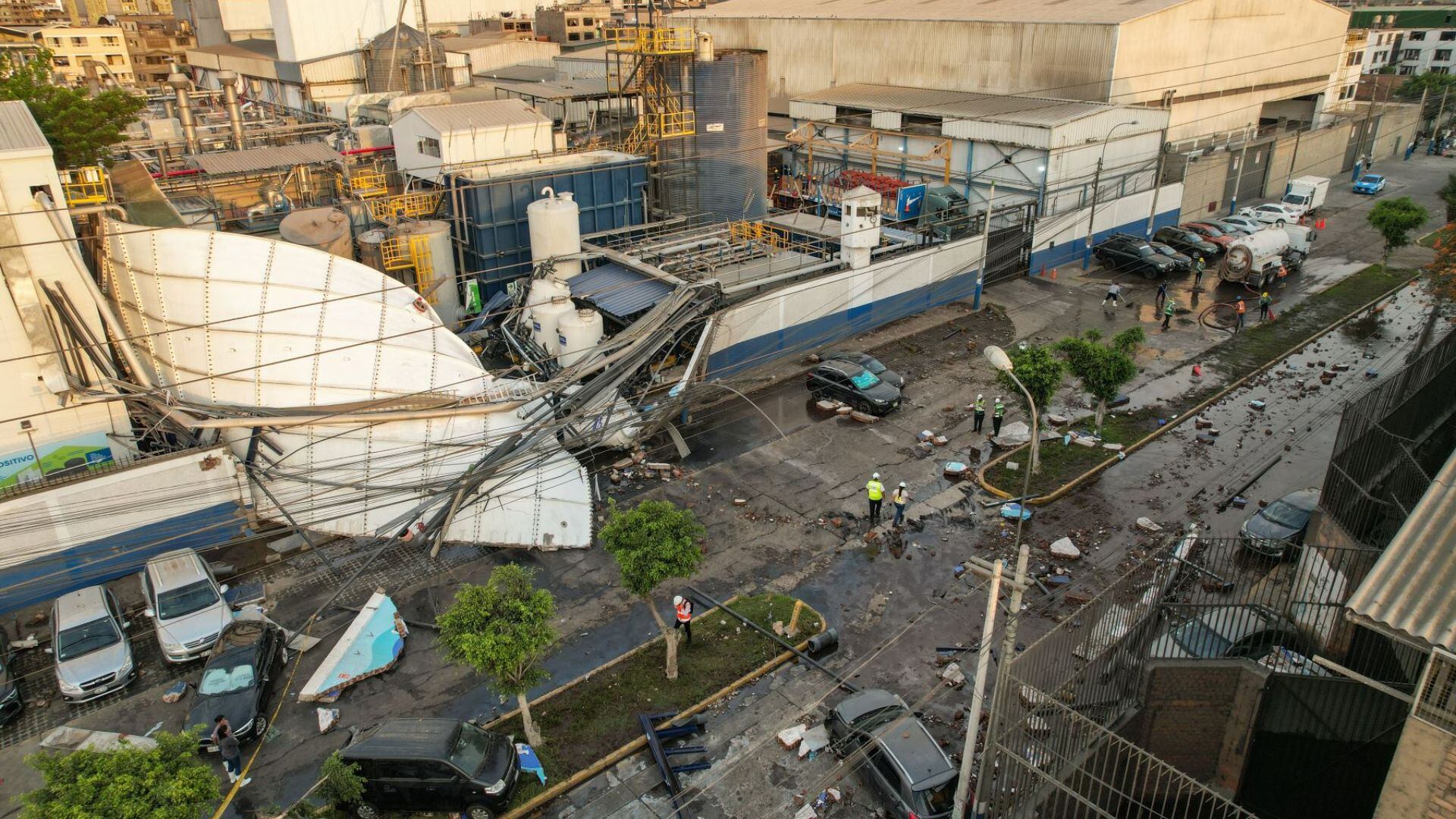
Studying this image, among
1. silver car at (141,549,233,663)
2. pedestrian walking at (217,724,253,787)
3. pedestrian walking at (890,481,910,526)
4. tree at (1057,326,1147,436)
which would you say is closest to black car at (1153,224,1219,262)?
tree at (1057,326,1147,436)

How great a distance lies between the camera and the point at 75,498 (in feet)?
60.0

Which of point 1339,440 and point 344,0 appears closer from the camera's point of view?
point 1339,440

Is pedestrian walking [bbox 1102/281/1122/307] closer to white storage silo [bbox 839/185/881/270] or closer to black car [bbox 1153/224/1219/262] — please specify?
black car [bbox 1153/224/1219/262]

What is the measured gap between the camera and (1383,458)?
1580 centimetres

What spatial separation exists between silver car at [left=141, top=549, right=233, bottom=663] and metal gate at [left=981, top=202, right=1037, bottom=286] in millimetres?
27595

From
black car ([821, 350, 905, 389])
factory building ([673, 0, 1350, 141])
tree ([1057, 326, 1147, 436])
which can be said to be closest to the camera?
tree ([1057, 326, 1147, 436])

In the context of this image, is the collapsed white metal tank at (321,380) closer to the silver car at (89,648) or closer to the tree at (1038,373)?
the silver car at (89,648)

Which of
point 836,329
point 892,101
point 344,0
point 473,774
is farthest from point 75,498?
point 344,0

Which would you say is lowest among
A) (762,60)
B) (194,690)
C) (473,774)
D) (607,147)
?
(194,690)

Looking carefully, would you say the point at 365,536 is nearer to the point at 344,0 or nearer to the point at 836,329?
the point at 836,329

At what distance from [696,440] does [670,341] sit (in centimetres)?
278

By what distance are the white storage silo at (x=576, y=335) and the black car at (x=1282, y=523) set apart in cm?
1567

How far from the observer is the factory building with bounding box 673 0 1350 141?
1670 inches

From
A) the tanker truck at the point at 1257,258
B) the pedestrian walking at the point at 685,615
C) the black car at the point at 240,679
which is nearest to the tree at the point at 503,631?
the pedestrian walking at the point at 685,615
